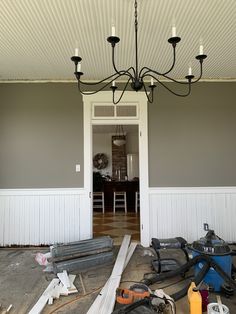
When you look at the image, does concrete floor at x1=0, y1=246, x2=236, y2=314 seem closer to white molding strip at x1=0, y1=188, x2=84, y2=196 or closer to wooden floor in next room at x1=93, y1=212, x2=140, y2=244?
white molding strip at x1=0, y1=188, x2=84, y2=196

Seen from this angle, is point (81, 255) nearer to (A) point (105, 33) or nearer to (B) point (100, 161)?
(A) point (105, 33)

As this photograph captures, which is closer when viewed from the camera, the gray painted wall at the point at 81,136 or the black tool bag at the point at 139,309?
the black tool bag at the point at 139,309

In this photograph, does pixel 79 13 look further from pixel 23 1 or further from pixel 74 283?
pixel 74 283

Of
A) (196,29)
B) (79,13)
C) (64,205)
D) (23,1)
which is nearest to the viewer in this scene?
(23,1)

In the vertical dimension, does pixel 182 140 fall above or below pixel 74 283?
above

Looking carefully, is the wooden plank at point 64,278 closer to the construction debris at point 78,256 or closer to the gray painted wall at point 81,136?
the construction debris at point 78,256

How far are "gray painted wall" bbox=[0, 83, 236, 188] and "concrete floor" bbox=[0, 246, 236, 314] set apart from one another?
1.26 meters

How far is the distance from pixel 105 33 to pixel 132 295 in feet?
8.93

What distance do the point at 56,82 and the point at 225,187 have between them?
339cm

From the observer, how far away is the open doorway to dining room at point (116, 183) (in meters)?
5.81

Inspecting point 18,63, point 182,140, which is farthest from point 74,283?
point 18,63

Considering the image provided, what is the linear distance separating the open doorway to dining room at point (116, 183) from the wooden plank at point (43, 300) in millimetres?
1866

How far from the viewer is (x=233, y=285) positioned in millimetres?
2396

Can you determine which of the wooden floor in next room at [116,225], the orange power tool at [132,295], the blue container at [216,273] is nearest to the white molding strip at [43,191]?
the wooden floor in next room at [116,225]
